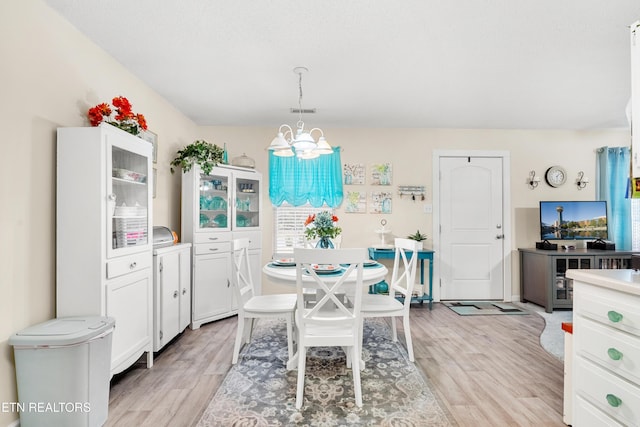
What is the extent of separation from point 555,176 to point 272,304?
440cm

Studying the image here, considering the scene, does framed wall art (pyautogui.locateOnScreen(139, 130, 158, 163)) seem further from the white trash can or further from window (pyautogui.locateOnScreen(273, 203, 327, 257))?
the white trash can

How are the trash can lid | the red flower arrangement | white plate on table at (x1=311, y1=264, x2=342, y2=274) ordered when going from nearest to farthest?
the trash can lid → the red flower arrangement → white plate on table at (x1=311, y1=264, x2=342, y2=274)

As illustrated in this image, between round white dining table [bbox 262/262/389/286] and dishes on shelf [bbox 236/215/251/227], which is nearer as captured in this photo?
round white dining table [bbox 262/262/389/286]

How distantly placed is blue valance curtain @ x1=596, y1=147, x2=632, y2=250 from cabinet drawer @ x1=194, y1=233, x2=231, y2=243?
198 inches

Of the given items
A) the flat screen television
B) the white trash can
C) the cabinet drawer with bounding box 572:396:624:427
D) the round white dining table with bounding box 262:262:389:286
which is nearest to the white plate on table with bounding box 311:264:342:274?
the round white dining table with bounding box 262:262:389:286

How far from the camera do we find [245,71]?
9.62 ft

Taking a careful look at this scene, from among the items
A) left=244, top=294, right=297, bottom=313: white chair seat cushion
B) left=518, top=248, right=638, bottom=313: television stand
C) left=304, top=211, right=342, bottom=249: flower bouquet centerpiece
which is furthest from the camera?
left=518, top=248, right=638, bottom=313: television stand

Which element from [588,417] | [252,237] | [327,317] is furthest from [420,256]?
[588,417]

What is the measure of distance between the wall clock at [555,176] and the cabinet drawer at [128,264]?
5.09 m

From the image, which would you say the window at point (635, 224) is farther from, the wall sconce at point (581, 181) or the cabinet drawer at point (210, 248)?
the cabinet drawer at point (210, 248)

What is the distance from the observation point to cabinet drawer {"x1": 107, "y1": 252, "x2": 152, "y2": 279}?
2.15 metres

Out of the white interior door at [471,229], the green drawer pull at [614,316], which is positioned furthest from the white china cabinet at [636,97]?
the white interior door at [471,229]

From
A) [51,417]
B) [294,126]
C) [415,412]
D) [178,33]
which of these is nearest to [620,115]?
[294,126]

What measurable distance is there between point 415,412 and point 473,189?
3.52 m
